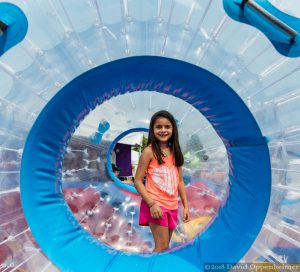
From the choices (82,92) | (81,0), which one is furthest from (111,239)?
(81,0)

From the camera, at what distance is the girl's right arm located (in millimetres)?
1554

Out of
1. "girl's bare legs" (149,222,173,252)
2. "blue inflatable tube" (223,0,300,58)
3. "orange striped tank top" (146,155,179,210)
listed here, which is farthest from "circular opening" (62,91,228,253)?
"blue inflatable tube" (223,0,300,58)

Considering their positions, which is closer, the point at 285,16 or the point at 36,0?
the point at 285,16

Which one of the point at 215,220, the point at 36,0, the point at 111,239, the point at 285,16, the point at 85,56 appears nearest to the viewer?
the point at 285,16

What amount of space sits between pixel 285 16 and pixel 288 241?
0.99 m

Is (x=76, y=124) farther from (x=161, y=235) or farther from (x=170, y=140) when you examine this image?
(x=161, y=235)

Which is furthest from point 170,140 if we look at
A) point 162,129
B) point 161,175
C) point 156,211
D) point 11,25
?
point 11,25

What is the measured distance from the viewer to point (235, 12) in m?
1.31

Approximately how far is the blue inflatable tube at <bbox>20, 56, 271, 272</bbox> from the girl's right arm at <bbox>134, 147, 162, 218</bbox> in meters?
0.27

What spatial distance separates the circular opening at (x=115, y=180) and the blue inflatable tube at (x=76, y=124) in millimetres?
594

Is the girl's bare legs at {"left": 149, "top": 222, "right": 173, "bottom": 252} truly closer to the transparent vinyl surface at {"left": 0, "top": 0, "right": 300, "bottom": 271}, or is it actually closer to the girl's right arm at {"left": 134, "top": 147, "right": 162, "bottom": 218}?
the girl's right arm at {"left": 134, "top": 147, "right": 162, "bottom": 218}

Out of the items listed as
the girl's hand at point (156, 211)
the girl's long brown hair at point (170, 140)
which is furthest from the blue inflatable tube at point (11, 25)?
the girl's hand at point (156, 211)

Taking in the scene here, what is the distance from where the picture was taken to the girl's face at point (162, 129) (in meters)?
1.69

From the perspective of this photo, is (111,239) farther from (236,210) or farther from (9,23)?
(9,23)
